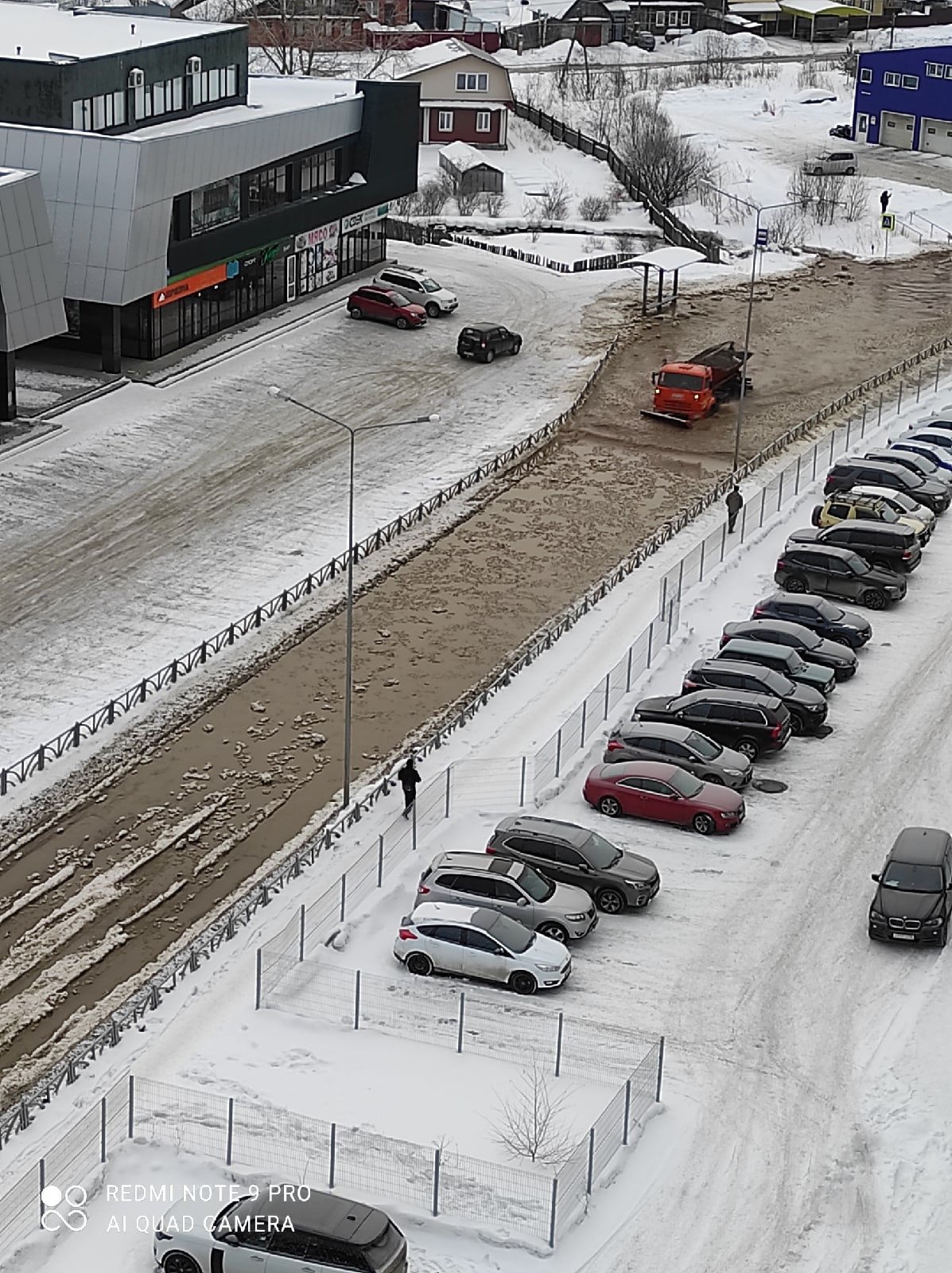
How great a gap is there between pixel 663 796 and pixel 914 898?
18.0ft

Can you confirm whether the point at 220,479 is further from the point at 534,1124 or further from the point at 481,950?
the point at 534,1124

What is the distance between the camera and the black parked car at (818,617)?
41594 mm

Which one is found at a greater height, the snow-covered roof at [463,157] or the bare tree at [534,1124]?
the snow-covered roof at [463,157]

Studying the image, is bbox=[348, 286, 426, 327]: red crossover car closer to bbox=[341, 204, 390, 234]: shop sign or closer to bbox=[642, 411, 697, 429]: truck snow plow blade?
bbox=[341, 204, 390, 234]: shop sign

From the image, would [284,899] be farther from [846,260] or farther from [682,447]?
[846,260]

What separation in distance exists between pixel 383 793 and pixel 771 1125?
12.0 m

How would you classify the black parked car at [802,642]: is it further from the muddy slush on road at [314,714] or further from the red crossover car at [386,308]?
the red crossover car at [386,308]

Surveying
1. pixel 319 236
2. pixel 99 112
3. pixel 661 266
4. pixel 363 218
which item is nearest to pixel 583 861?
pixel 99 112

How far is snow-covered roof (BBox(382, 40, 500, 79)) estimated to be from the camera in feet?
324

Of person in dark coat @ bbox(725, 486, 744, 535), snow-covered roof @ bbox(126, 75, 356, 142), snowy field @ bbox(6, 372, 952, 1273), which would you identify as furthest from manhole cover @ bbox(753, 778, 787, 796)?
snow-covered roof @ bbox(126, 75, 356, 142)

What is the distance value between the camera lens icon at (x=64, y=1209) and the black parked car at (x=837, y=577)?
26.6 meters

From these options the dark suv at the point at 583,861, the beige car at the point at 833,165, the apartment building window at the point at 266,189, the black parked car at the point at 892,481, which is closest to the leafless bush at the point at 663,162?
the beige car at the point at 833,165

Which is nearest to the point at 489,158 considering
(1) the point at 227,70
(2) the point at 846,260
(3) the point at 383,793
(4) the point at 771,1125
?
(2) the point at 846,260

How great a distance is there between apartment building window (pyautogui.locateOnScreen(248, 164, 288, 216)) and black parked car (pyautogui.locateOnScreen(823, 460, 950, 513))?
24.5 metres
